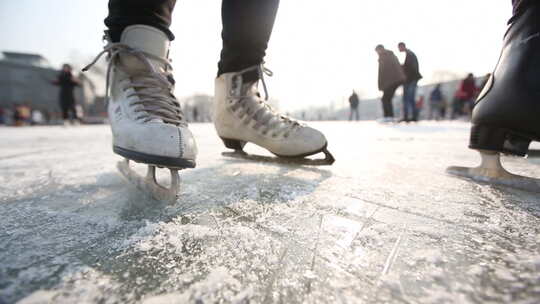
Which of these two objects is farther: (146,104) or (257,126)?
(257,126)

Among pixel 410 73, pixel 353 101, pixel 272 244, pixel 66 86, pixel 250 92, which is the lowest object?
pixel 272 244

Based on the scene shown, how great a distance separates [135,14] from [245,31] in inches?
12.9

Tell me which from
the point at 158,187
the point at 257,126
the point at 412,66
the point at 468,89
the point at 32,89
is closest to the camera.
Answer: the point at 158,187

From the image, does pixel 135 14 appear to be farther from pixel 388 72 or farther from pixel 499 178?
pixel 388 72

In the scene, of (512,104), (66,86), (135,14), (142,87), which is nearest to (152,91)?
(142,87)

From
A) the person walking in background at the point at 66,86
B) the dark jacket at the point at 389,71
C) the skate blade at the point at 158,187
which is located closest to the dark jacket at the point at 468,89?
the dark jacket at the point at 389,71

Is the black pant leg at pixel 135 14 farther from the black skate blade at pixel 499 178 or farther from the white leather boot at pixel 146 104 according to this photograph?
the black skate blade at pixel 499 178

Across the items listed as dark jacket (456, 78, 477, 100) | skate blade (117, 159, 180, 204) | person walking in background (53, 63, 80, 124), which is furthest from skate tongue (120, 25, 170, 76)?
dark jacket (456, 78, 477, 100)

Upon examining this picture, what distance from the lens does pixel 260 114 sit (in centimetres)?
80

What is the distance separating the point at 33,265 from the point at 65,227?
0.09 m

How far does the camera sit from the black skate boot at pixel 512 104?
0.48 metres

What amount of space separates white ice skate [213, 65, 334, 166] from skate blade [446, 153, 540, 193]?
0.31 meters

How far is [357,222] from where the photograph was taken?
332mm

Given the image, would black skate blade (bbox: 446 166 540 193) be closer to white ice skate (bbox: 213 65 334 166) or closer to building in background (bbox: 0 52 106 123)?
white ice skate (bbox: 213 65 334 166)
